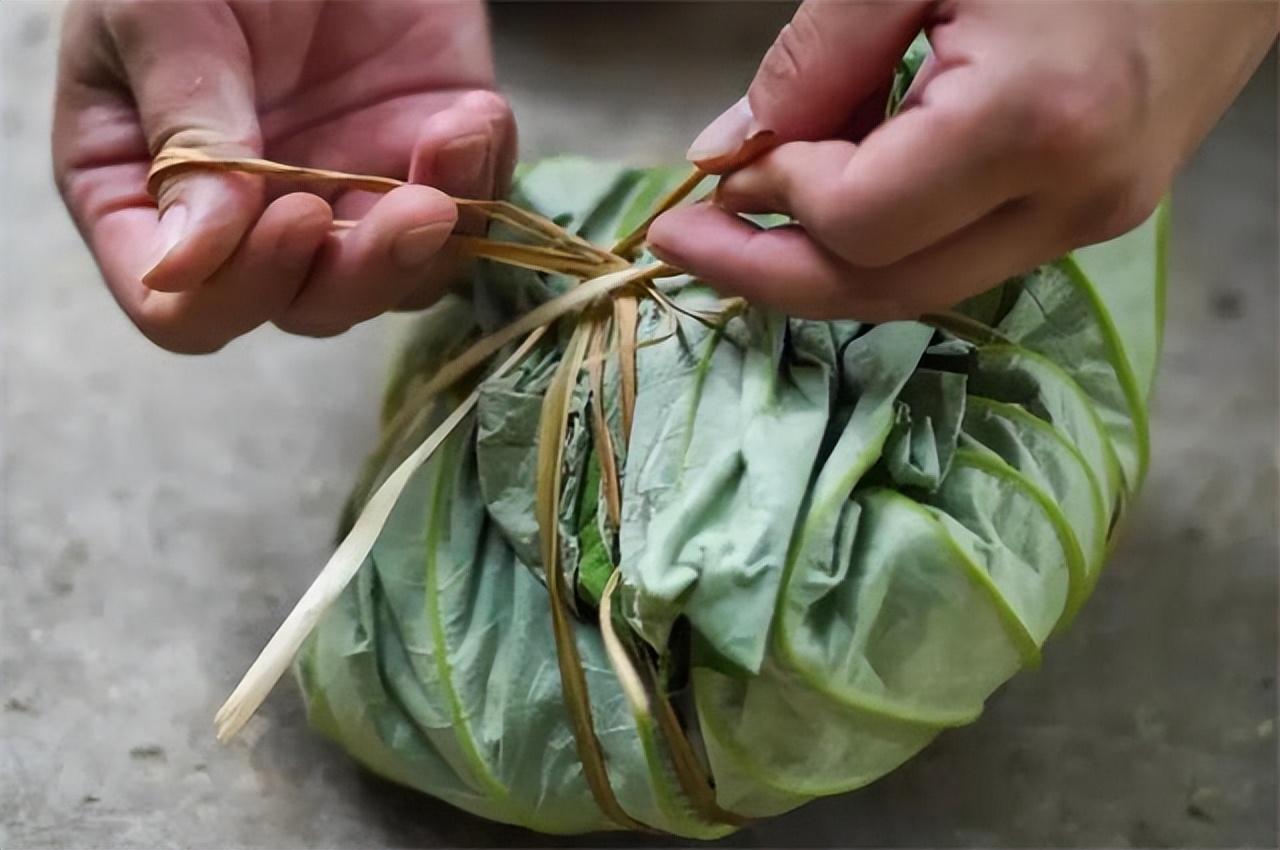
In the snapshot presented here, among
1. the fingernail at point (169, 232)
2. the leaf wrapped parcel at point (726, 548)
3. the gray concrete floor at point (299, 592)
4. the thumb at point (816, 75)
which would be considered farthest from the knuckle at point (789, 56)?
the gray concrete floor at point (299, 592)

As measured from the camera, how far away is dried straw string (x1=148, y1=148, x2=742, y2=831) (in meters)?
0.49

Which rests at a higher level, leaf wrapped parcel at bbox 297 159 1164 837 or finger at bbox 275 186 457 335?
finger at bbox 275 186 457 335

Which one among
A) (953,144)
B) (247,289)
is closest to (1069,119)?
(953,144)

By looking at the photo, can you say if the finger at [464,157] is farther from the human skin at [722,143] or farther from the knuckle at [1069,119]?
the knuckle at [1069,119]

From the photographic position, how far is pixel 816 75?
1.38ft

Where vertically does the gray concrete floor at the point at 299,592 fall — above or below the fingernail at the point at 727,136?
below

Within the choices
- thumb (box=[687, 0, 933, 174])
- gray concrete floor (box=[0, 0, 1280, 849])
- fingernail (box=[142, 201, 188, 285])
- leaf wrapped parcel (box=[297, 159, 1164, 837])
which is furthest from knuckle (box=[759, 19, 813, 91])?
gray concrete floor (box=[0, 0, 1280, 849])

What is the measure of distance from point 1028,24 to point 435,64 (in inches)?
11.9

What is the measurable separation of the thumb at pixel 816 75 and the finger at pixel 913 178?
18mm

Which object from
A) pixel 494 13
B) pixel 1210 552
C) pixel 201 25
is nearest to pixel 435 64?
pixel 201 25

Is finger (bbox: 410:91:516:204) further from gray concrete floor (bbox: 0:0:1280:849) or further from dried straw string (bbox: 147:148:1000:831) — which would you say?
gray concrete floor (bbox: 0:0:1280:849)

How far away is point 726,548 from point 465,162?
19cm

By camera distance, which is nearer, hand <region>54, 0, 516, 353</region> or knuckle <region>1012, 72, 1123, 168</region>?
knuckle <region>1012, 72, 1123, 168</region>

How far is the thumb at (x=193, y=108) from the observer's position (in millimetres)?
472
